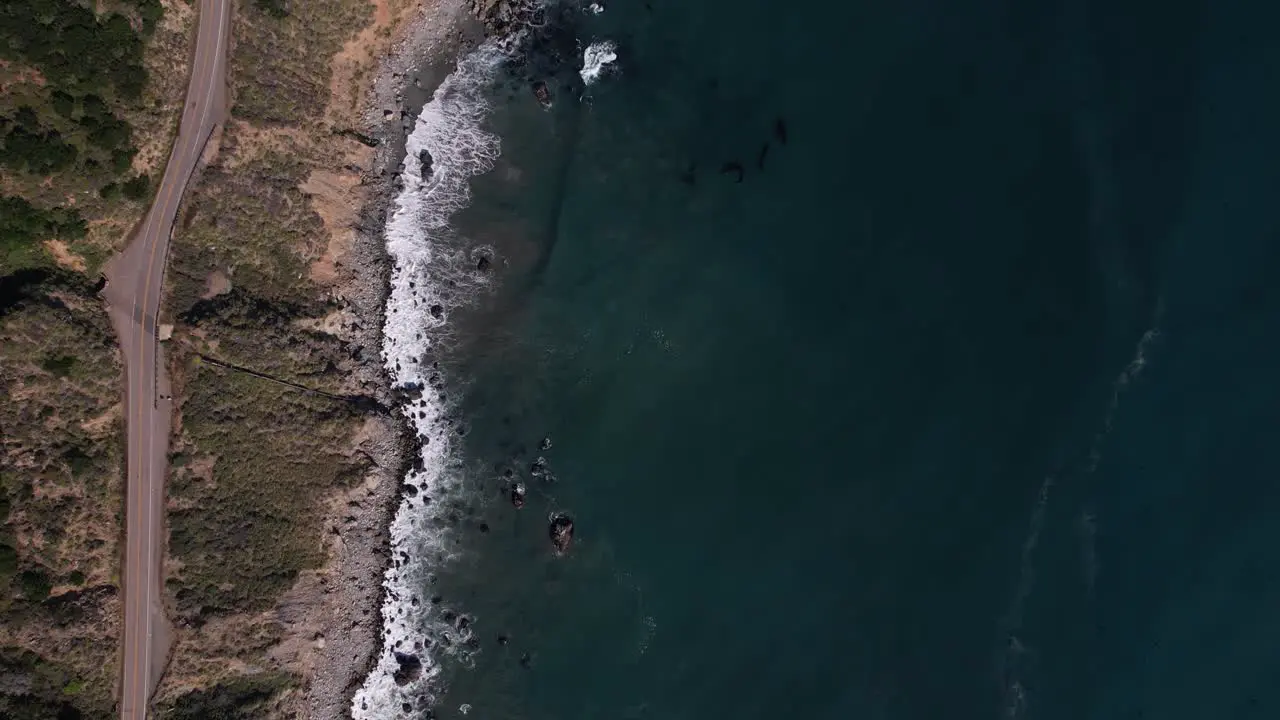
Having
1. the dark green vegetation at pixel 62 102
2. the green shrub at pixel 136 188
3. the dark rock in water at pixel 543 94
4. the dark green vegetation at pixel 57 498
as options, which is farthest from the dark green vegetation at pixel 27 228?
the dark rock in water at pixel 543 94

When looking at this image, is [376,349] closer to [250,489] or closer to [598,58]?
[250,489]

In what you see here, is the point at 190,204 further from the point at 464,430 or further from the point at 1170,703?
the point at 1170,703

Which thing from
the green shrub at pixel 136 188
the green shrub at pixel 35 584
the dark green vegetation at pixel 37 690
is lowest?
the dark green vegetation at pixel 37 690

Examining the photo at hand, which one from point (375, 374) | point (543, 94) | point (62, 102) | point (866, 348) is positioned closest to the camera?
point (62, 102)

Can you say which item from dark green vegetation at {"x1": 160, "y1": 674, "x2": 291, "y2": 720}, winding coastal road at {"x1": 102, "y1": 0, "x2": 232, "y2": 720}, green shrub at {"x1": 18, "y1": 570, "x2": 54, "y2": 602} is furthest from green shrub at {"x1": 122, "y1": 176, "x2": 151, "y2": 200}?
dark green vegetation at {"x1": 160, "y1": 674, "x2": 291, "y2": 720}

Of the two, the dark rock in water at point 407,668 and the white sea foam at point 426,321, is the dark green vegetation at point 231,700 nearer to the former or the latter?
the white sea foam at point 426,321

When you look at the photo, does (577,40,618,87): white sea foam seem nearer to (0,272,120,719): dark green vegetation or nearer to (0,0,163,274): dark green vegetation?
(0,0,163,274): dark green vegetation

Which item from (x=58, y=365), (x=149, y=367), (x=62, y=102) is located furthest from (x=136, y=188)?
(x=58, y=365)
